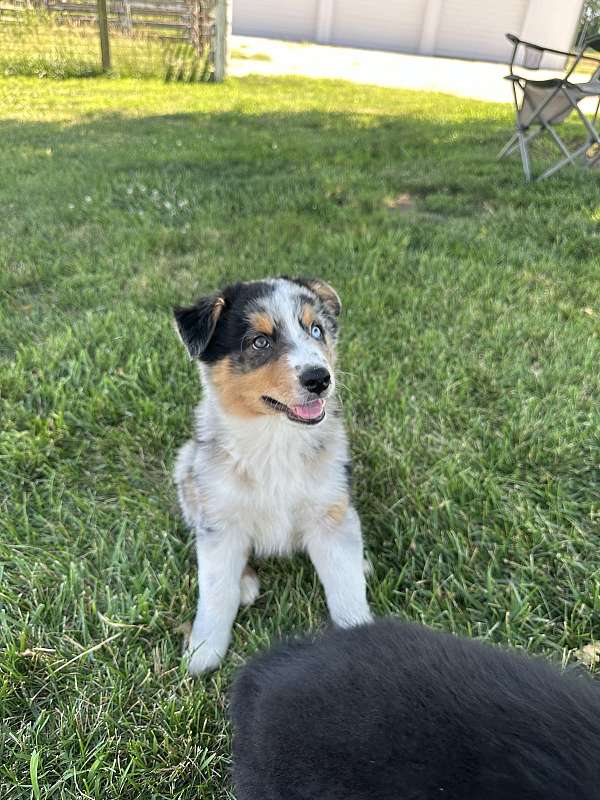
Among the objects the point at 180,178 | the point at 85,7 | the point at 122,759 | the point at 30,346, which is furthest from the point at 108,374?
the point at 85,7

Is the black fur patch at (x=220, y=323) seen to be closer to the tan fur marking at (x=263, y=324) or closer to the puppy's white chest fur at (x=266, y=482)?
the tan fur marking at (x=263, y=324)

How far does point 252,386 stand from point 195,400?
1.11 metres

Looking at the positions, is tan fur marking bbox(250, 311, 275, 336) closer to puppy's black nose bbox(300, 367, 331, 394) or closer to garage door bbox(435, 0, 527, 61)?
puppy's black nose bbox(300, 367, 331, 394)

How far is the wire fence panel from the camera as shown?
42.9 feet

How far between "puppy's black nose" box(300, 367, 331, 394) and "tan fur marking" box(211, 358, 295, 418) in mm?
49

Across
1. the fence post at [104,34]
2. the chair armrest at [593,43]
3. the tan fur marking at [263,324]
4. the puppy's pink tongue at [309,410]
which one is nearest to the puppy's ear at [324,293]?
the tan fur marking at [263,324]

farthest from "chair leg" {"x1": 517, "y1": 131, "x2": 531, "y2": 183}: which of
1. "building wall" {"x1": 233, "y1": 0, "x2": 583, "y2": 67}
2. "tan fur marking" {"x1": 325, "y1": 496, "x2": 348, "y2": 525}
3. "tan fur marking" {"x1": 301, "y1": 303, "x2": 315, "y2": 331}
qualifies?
"building wall" {"x1": 233, "y1": 0, "x2": 583, "y2": 67}

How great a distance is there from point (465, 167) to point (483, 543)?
5939 millimetres

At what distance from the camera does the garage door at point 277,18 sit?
2633 centimetres

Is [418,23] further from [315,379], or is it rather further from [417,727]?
[417,727]

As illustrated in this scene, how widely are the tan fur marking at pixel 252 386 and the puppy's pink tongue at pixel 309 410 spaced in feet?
0.18

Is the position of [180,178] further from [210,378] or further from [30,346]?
[210,378]

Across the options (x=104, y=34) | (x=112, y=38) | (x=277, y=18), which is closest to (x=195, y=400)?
(x=104, y=34)

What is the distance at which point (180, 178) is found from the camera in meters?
6.61
